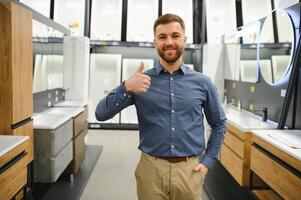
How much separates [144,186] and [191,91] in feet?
1.88

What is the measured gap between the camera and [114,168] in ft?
14.9

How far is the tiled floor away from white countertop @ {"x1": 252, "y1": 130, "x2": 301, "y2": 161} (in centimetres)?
131

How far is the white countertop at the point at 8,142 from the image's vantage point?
6.62ft

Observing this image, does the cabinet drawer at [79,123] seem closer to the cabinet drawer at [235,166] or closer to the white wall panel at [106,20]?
the cabinet drawer at [235,166]

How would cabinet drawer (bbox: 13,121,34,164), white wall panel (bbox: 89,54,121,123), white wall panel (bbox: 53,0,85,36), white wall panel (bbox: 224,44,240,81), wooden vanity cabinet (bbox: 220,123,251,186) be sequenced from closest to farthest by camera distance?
cabinet drawer (bbox: 13,121,34,164) < wooden vanity cabinet (bbox: 220,123,251,186) < white wall panel (bbox: 224,44,240,81) < white wall panel (bbox: 53,0,85,36) < white wall panel (bbox: 89,54,121,123)

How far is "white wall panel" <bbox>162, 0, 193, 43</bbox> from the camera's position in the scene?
268 inches

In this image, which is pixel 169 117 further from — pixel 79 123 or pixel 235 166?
pixel 79 123

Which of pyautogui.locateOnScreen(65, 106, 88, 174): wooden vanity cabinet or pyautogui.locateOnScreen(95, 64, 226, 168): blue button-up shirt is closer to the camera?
pyautogui.locateOnScreen(95, 64, 226, 168): blue button-up shirt

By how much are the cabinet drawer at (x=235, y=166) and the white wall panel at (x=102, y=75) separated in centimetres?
372

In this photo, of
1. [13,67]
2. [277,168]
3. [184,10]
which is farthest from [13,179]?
[184,10]

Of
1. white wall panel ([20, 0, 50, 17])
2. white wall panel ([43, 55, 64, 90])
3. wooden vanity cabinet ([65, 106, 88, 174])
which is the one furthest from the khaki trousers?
white wall panel ([20, 0, 50, 17])

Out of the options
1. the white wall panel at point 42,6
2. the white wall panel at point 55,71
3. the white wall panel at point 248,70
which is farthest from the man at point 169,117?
the white wall panel at point 42,6

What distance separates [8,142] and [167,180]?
1.21 meters

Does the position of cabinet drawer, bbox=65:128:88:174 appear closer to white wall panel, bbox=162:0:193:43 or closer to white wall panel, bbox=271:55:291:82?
white wall panel, bbox=271:55:291:82
